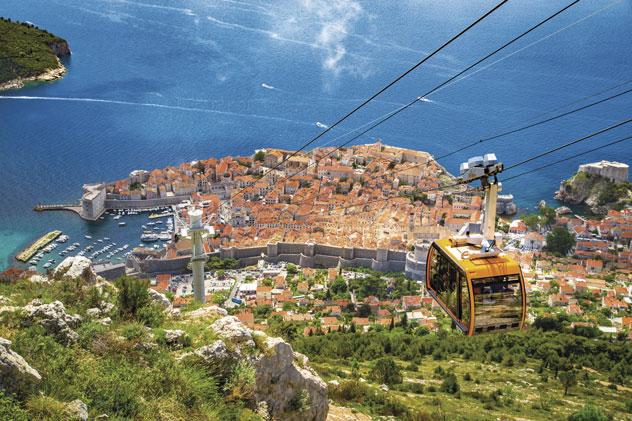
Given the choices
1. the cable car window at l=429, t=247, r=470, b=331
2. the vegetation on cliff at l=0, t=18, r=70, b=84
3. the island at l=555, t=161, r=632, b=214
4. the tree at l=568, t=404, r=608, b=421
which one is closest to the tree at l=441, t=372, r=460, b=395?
the tree at l=568, t=404, r=608, b=421

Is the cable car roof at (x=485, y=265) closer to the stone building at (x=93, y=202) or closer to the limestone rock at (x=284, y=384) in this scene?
the limestone rock at (x=284, y=384)

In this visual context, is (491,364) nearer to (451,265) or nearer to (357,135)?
(451,265)

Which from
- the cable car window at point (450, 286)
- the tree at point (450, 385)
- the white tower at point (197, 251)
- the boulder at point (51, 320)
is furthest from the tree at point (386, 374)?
the boulder at point (51, 320)

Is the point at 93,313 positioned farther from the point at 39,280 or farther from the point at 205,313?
the point at 39,280

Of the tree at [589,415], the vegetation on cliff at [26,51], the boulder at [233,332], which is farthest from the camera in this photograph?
the vegetation on cliff at [26,51]

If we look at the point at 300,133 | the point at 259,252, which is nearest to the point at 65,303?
the point at 259,252

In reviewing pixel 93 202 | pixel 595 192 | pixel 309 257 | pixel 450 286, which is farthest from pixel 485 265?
pixel 595 192
